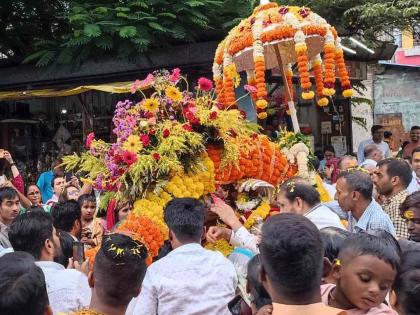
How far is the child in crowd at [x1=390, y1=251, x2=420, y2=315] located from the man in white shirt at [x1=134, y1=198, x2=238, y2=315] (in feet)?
3.65

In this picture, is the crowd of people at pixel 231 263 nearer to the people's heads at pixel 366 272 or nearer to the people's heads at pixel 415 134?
the people's heads at pixel 366 272

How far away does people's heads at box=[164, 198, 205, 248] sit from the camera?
3.61 meters

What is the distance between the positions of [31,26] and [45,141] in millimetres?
2398

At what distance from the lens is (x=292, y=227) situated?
2.34m

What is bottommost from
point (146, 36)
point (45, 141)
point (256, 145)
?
point (45, 141)

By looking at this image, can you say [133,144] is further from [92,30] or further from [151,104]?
[92,30]

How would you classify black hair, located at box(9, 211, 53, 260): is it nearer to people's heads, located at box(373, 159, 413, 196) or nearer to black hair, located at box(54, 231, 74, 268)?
black hair, located at box(54, 231, 74, 268)

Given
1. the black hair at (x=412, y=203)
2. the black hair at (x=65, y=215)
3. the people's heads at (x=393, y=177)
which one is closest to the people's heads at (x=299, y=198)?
the black hair at (x=412, y=203)

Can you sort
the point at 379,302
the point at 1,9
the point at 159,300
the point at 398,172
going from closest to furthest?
the point at 379,302, the point at 159,300, the point at 398,172, the point at 1,9

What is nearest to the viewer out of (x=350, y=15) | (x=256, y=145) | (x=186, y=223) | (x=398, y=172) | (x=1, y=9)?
(x=186, y=223)

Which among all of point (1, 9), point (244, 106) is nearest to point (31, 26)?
point (1, 9)

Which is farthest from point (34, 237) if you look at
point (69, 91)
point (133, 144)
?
point (69, 91)

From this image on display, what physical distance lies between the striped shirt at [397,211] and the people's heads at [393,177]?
0.23 ft

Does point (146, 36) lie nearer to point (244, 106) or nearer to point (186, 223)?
point (244, 106)
